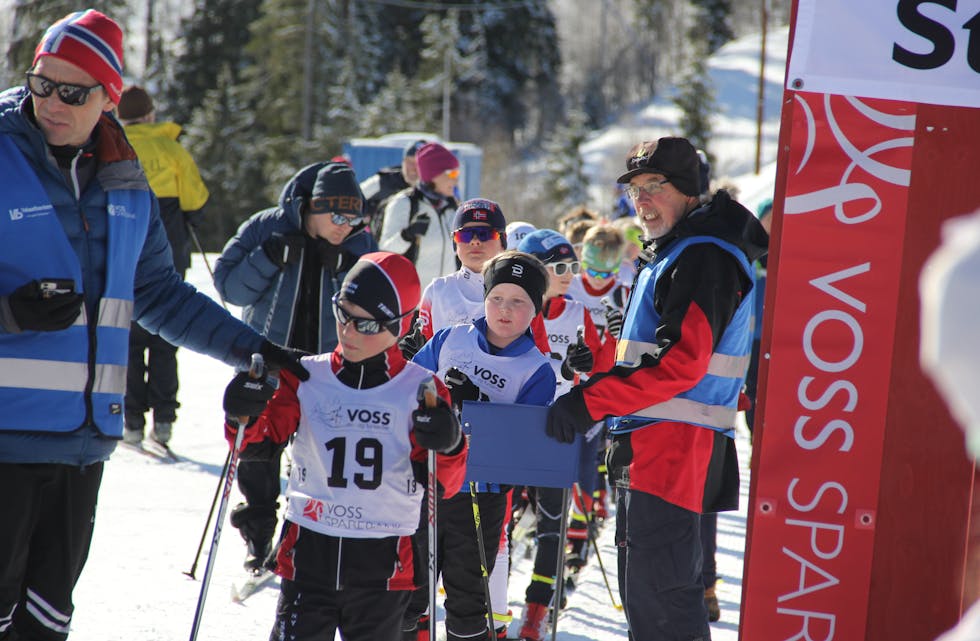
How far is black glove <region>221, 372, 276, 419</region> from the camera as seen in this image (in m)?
2.97

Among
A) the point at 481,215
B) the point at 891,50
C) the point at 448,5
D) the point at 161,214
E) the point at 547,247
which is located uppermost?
the point at 448,5

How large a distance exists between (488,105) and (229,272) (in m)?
53.1

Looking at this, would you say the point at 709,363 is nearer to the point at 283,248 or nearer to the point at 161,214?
the point at 283,248

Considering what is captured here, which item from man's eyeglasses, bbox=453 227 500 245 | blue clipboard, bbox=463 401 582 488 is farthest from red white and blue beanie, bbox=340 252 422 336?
man's eyeglasses, bbox=453 227 500 245

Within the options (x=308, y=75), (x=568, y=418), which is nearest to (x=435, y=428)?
(x=568, y=418)

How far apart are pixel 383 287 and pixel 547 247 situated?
234 centimetres

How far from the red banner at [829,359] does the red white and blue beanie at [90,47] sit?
2056mm

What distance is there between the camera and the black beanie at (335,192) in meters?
5.23

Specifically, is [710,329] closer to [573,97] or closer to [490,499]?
[490,499]

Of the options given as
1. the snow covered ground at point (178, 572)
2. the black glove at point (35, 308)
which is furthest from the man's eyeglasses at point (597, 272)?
the black glove at point (35, 308)

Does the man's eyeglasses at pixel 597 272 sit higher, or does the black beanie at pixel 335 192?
the black beanie at pixel 335 192

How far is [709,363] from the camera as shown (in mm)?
3516

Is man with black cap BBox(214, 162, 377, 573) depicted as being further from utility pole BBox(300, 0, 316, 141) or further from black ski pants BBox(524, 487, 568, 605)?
utility pole BBox(300, 0, 316, 141)

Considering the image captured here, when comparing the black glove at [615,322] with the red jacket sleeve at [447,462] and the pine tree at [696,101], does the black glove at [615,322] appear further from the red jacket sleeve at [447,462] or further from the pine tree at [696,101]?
the pine tree at [696,101]
